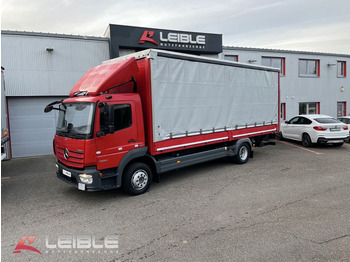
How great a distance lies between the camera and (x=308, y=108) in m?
18.3

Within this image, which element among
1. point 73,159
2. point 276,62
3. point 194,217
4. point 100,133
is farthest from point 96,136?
point 276,62

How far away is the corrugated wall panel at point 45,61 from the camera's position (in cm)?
1085

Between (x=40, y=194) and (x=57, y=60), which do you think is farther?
(x=57, y=60)

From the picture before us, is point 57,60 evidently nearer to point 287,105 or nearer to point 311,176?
point 311,176

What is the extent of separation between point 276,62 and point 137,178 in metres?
14.6

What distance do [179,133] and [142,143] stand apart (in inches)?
46.5

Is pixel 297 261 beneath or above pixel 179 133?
beneath

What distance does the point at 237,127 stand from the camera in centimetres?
872

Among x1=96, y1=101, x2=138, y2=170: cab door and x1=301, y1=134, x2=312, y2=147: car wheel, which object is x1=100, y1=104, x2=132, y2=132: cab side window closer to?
x1=96, y1=101, x2=138, y2=170: cab door

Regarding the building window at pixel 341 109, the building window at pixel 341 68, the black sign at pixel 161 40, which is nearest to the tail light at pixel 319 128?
the black sign at pixel 161 40

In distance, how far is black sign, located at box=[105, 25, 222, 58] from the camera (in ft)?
39.3

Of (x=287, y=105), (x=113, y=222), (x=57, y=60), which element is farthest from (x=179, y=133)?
(x=287, y=105)

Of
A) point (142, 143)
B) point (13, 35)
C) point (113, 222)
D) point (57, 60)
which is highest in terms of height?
point (13, 35)

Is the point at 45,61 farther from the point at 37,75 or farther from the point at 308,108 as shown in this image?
the point at 308,108
